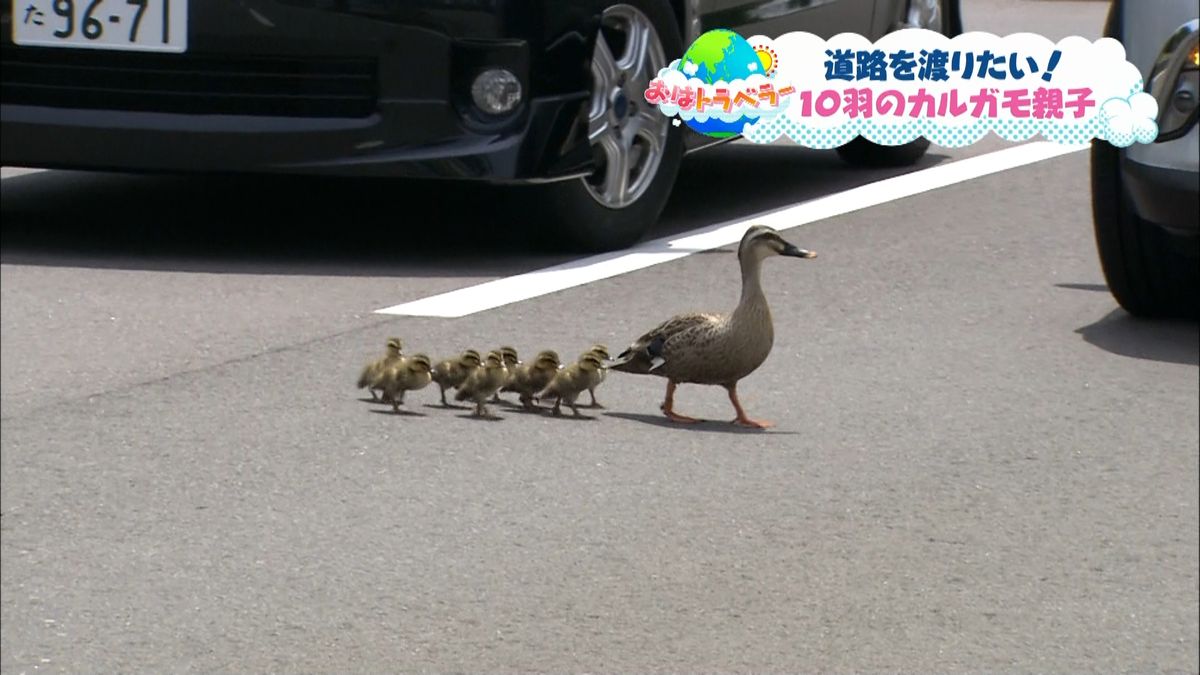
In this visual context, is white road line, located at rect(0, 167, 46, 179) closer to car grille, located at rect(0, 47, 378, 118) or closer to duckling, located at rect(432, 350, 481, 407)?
car grille, located at rect(0, 47, 378, 118)

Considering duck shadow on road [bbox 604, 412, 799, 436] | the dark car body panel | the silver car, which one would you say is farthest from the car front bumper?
the silver car

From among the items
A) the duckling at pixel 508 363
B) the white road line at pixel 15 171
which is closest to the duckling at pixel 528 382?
the duckling at pixel 508 363

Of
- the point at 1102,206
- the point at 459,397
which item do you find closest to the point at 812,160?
the point at 1102,206

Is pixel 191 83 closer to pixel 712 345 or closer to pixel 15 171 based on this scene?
pixel 15 171

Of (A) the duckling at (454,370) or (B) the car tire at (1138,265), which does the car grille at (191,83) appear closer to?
(A) the duckling at (454,370)

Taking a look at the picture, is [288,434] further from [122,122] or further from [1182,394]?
[1182,394]

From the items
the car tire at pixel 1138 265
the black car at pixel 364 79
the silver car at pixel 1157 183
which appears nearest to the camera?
the silver car at pixel 1157 183
